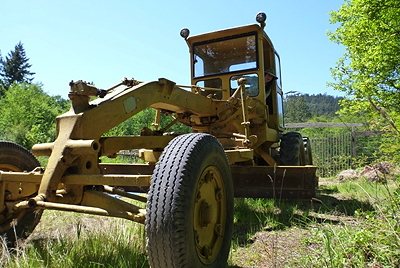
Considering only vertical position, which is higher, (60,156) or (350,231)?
(60,156)

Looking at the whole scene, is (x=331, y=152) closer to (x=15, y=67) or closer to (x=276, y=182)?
(x=276, y=182)

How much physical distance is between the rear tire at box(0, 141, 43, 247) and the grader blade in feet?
7.95

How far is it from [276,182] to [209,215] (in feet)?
6.97

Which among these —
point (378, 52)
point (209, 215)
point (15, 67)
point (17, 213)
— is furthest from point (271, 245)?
point (15, 67)

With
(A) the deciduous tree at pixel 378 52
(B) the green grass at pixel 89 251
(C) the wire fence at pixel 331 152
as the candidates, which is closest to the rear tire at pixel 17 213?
(B) the green grass at pixel 89 251

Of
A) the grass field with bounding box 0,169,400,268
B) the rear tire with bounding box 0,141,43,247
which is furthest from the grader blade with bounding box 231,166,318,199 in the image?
the rear tire with bounding box 0,141,43,247

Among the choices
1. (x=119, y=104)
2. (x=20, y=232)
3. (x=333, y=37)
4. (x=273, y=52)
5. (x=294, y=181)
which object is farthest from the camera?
(x=333, y=37)

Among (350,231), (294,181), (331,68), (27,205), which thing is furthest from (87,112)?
(331,68)

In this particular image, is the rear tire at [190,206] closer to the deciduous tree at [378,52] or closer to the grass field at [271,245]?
the grass field at [271,245]

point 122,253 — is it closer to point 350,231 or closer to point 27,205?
point 27,205

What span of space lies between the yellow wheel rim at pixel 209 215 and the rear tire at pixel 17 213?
171 cm

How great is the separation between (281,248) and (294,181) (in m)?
1.29

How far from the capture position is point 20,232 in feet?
9.58

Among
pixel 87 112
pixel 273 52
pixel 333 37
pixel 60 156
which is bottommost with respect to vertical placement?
pixel 60 156
